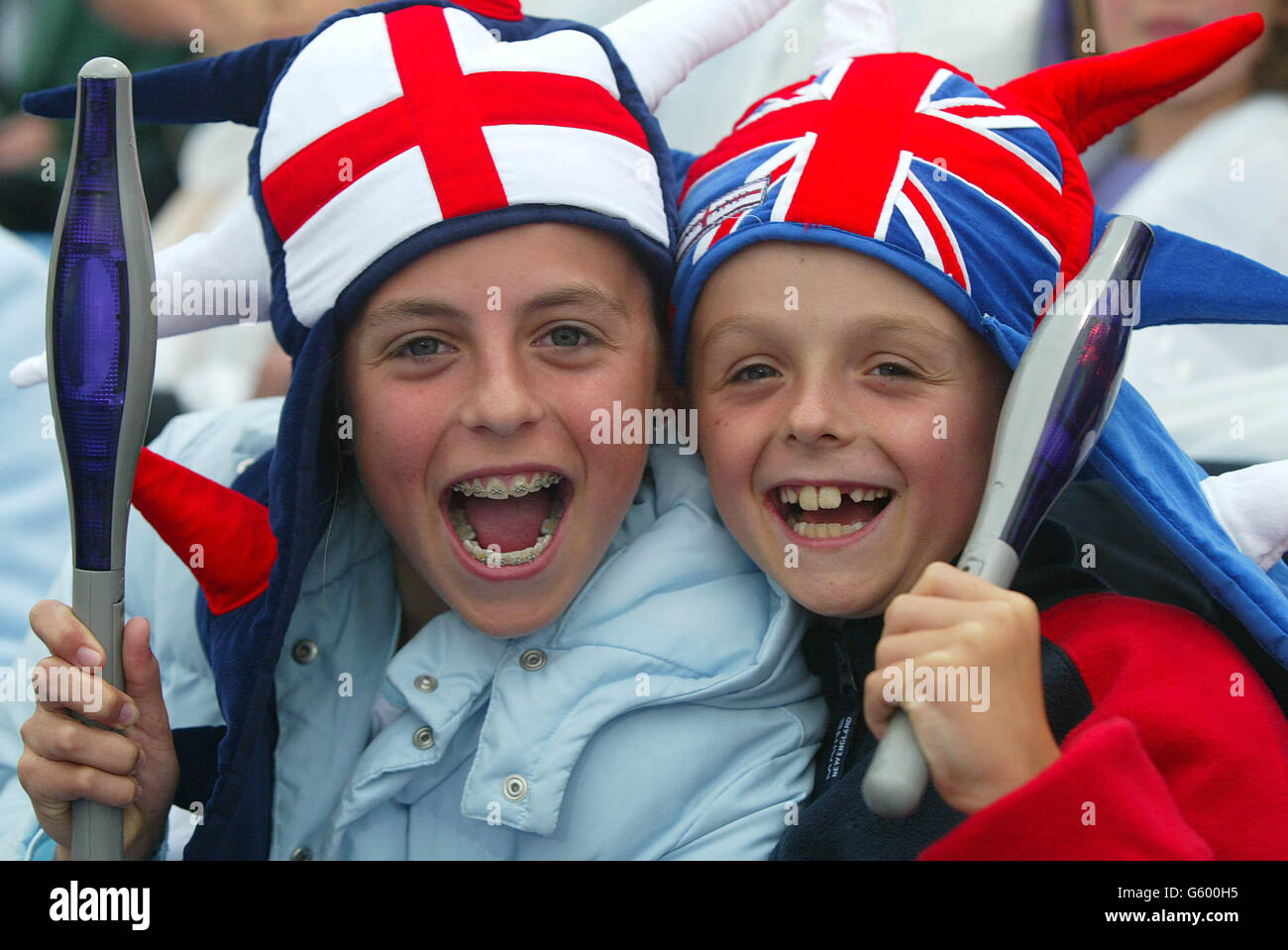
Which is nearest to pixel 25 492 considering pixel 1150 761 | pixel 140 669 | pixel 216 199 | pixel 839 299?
pixel 216 199

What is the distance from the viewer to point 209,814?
3.59 ft

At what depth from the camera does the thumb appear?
0.99m

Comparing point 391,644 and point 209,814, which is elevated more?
point 391,644

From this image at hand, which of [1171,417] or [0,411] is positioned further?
[0,411]

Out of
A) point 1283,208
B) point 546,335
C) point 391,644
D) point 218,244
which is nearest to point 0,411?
point 218,244

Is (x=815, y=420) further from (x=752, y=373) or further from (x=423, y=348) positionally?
(x=423, y=348)

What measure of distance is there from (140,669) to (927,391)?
65 cm

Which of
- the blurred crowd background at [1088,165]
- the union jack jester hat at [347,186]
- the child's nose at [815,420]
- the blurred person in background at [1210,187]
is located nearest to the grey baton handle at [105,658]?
the union jack jester hat at [347,186]

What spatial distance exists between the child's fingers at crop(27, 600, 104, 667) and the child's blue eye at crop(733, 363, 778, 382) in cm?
54

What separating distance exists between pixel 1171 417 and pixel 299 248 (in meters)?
1.06

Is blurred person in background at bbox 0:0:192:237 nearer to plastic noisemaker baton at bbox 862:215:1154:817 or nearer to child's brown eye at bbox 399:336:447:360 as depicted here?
child's brown eye at bbox 399:336:447:360

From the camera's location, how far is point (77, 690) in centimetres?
94

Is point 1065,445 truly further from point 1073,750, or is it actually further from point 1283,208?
point 1283,208
